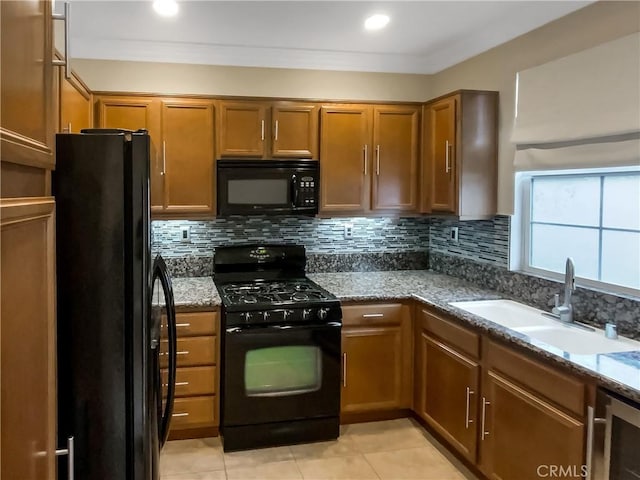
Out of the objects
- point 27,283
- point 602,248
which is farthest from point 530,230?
point 27,283

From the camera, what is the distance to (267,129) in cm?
371

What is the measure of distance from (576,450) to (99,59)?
3454 millimetres

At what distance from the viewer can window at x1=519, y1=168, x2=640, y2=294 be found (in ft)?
8.63

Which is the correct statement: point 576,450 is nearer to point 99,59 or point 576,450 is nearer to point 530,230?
point 530,230

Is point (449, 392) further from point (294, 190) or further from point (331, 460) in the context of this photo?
point (294, 190)

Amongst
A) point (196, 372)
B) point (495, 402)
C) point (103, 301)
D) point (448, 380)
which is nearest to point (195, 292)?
point (196, 372)

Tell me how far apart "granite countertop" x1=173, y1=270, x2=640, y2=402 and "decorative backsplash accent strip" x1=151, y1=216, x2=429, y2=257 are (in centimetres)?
20

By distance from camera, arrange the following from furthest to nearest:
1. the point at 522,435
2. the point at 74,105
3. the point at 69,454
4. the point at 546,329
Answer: the point at 74,105, the point at 546,329, the point at 522,435, the point at 69,454

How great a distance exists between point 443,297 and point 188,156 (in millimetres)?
1846

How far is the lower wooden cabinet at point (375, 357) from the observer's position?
11.5 feet

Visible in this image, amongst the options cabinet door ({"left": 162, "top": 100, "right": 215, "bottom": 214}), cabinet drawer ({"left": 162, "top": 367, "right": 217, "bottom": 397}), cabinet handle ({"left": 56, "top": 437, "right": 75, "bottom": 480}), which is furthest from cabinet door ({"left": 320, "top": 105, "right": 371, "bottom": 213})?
cabinet handle ({"left": 56, "top": 437, "right": 75, "bottom": 480})

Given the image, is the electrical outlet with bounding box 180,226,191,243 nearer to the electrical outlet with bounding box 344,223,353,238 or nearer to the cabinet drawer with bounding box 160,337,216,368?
the cabinet drawer with bounding box 160,337,216,368

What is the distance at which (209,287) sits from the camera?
3615 mm

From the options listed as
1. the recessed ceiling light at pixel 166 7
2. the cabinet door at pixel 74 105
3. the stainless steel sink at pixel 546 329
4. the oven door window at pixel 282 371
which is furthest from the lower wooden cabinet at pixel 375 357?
the recessed ceiling light at pixel 166 7
